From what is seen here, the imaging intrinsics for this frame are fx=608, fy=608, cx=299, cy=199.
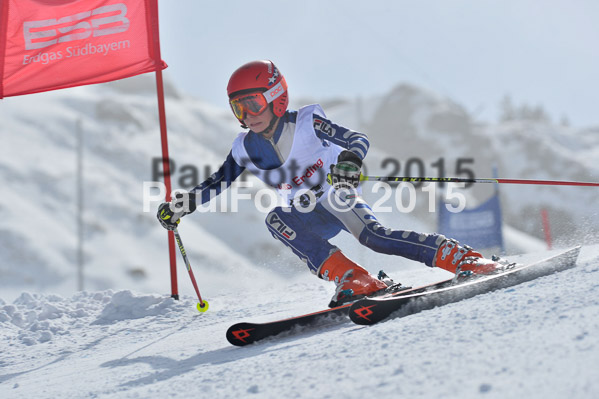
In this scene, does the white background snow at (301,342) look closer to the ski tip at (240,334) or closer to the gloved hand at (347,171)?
the ski tip at (240,334)

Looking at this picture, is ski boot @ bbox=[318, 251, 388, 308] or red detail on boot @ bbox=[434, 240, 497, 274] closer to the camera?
red detail on boot @ bbox=[434, 240, 497, 274]

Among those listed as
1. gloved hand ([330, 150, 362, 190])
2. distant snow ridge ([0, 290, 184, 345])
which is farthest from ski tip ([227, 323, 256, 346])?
distant snow ridge ([0, 290, 184, 345])

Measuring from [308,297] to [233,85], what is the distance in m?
2.13

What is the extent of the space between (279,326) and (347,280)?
552 millimetres

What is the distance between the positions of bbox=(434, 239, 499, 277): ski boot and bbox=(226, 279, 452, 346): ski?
0.14m

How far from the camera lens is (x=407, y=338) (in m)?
2.44

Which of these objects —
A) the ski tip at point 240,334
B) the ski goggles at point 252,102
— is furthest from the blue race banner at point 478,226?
the ski tip at point 240,334

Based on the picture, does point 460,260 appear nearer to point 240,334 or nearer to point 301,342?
point 301,342

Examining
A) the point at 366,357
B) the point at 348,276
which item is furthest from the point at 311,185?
the point at 366,357

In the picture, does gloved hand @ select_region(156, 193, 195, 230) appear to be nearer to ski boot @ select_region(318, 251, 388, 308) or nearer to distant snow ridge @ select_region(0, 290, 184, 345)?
ski boot @ select_region(318, 251, 388, 308)

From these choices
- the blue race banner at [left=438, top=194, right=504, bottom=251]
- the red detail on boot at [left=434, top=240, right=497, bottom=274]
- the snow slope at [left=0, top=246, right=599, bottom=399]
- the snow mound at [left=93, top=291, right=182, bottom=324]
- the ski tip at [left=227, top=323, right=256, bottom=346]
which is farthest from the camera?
the blue race banner at [left=438, top=194, right=504, bottom=251]

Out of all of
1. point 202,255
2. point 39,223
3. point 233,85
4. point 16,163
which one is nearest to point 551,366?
point 233,85

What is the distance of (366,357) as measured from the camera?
231 cm

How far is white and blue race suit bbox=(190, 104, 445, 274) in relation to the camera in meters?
3.76
